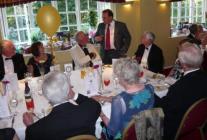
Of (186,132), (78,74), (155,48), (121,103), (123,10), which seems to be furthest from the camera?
(123,10)

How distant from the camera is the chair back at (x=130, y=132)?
5.48ft

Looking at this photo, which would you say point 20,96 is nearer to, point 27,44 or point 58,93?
point 58,93

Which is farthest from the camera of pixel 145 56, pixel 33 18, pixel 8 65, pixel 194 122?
pixel 33 18

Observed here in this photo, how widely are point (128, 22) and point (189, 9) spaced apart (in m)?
2.46

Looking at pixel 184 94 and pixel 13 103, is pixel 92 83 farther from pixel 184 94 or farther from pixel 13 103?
pixel 184 94

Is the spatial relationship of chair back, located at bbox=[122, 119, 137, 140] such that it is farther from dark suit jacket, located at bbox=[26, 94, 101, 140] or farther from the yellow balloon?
the yellow balloon

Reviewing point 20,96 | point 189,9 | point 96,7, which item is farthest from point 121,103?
point 189,9

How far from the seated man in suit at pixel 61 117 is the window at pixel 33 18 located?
147 inches

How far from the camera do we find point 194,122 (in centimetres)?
201

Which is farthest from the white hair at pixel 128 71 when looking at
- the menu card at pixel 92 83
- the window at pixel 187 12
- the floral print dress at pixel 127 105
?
the window at pixel 187 12

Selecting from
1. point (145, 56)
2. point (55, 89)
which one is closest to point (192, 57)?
point (55, 89)

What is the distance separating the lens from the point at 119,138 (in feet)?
6.48

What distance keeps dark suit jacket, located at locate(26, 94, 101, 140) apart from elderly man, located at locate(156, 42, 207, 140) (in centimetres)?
71

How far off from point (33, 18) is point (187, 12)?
4333 mm
